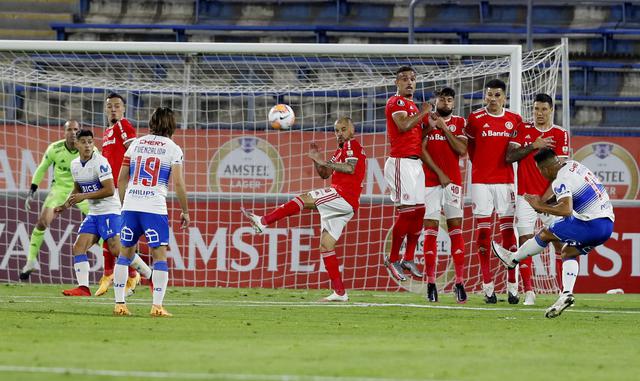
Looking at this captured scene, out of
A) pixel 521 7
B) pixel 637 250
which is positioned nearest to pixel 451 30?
pixel 521 7

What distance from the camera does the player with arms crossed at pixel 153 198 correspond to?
37.9ft

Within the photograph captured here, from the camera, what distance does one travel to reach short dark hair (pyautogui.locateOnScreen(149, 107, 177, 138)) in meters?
11.6

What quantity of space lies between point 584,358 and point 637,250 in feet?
33.1

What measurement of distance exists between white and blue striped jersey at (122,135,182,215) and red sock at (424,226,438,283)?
12.5 ft

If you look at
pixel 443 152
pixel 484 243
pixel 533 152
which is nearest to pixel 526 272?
pixel 484 243

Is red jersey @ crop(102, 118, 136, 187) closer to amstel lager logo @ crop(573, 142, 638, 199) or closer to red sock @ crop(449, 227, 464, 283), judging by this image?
red sock @ crop(449, 227, 464, 283)

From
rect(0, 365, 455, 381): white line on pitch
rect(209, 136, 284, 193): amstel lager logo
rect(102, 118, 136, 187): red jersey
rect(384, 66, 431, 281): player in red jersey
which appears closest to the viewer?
rect(0, 365, 455, 381): white line on pitch

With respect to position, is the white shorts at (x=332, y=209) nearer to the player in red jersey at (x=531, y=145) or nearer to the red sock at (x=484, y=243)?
the red sock at (x=484, y=243)

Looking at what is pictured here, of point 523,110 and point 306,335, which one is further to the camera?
point 523,110

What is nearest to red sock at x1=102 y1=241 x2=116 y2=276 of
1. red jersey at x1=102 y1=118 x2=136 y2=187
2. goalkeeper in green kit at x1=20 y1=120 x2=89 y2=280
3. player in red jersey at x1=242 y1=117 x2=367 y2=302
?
red jersey at x1=102 y1=118 x2=136 y2=187

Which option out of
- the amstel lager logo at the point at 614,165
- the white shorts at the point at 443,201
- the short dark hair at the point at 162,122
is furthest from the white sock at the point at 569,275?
the amstel lager logo at the point at 614,165

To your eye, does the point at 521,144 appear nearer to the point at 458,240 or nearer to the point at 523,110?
the point at 458,240

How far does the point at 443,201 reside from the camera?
14.6m

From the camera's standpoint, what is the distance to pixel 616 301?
1543cm
